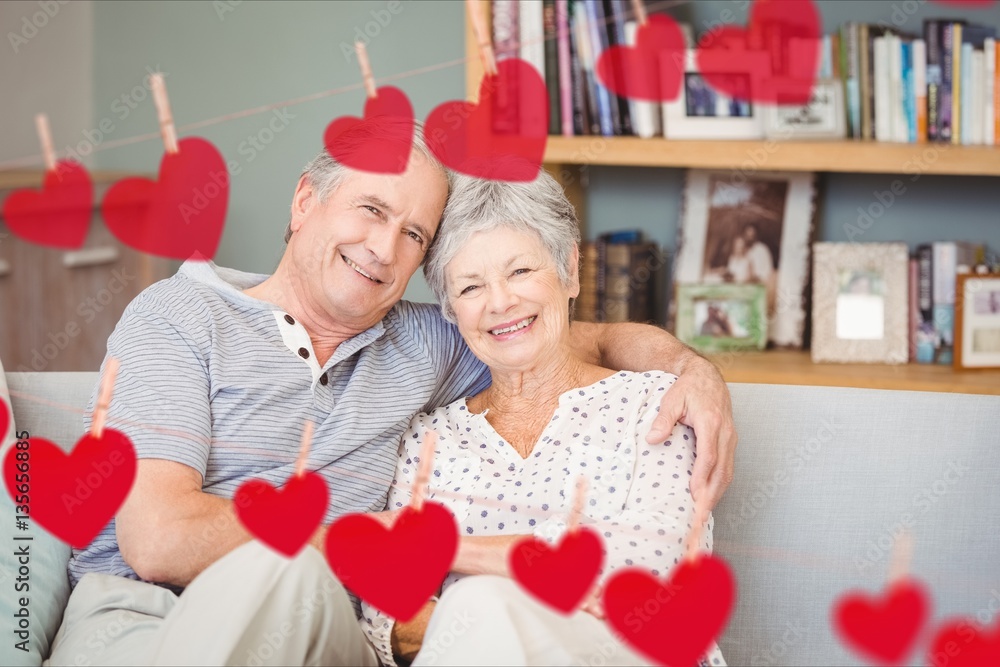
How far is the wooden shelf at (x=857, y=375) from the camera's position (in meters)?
2.29

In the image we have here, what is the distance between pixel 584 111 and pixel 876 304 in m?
0.80

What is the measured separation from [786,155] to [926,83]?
34 centimetres

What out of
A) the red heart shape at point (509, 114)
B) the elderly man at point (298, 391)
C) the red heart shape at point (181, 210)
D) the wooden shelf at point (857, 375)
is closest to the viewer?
the elderly man at point (298, 391)

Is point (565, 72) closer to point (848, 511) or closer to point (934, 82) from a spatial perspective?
point (934, 82)

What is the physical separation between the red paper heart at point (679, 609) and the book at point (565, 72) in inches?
66.9

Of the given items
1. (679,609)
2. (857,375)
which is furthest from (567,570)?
(857,375)

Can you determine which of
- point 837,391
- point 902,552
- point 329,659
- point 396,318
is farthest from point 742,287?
point 902,552

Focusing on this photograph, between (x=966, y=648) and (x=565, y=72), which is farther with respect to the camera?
(x=565, y=72)

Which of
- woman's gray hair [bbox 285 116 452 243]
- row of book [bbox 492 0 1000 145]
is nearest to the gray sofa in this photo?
woman's gray hair [bbox 285 116 452 243]

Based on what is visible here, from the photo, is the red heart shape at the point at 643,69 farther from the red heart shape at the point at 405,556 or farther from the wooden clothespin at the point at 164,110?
the red heart shape at the point at 405,556

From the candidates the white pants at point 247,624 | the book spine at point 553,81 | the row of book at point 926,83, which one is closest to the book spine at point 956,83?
the row of book at point 926,83

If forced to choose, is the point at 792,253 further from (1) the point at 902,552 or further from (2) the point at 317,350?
(1) the point at 902,552

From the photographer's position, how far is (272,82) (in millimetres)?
2932

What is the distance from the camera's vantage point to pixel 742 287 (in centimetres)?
258
